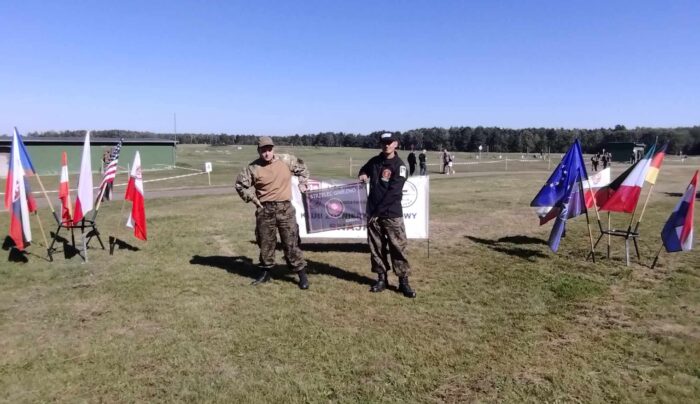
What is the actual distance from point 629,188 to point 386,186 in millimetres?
4721

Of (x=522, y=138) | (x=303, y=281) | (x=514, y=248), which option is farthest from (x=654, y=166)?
(x=522, y=138)

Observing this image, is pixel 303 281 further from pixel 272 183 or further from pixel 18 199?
pixel 18 199

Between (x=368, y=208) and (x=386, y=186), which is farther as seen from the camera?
(x=368, y=208)

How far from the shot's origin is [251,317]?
18.5 ft

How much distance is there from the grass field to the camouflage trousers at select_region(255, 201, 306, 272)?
0.47 m

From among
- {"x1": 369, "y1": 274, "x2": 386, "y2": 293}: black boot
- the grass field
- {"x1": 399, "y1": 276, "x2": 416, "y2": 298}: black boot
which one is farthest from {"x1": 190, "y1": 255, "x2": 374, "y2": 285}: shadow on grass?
{"x1": 399, "y1": 276, "x2": 416, "y2": 298}: black boot

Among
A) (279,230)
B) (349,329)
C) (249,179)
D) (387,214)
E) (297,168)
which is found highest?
(297,168)

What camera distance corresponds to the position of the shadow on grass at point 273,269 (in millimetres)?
7289

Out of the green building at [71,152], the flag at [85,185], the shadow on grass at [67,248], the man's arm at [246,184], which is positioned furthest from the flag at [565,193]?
the green building at [71,152]

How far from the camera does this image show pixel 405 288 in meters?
6.45

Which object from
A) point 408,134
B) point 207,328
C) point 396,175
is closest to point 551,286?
point 396,175

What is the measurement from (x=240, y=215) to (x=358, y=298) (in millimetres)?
8071

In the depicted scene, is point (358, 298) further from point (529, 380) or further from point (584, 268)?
point (584, 268)

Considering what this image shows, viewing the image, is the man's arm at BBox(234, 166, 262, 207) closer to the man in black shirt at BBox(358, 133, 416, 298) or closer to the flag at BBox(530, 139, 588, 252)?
the man in black shirt at BBox(358, 133, 416, 298)
